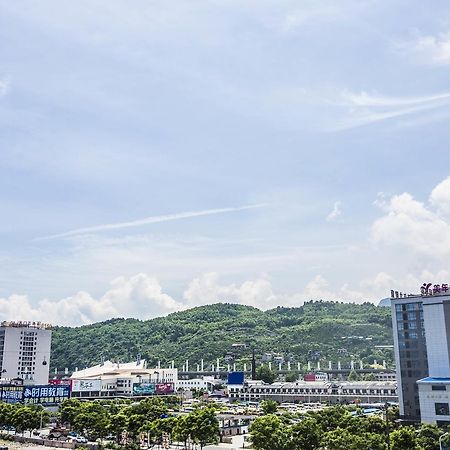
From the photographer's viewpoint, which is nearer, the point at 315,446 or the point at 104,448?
the point at 315,446

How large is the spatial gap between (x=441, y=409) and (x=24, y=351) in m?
115

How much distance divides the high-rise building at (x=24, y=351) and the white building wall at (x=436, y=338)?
107 m

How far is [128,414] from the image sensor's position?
68.4 meters

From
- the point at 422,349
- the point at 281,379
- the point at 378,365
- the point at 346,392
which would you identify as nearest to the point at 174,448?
the point at 422,349

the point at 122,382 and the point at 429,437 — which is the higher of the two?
the point at 122,382

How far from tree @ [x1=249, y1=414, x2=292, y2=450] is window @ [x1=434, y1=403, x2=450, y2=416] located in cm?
2267

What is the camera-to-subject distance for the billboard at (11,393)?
301 feet

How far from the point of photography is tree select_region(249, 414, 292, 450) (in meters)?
50.6

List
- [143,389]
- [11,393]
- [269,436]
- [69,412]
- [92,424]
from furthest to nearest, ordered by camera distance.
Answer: [143,389] < [11,393] < [69,412] < [92,424] < [269,436]

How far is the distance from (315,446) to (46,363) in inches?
4541

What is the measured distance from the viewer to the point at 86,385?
401ft

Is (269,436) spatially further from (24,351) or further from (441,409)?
(24,351)

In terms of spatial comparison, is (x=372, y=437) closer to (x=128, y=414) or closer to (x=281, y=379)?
(x=128, y=414)

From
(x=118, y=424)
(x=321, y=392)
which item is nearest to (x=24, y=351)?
(x=321, y=392)
